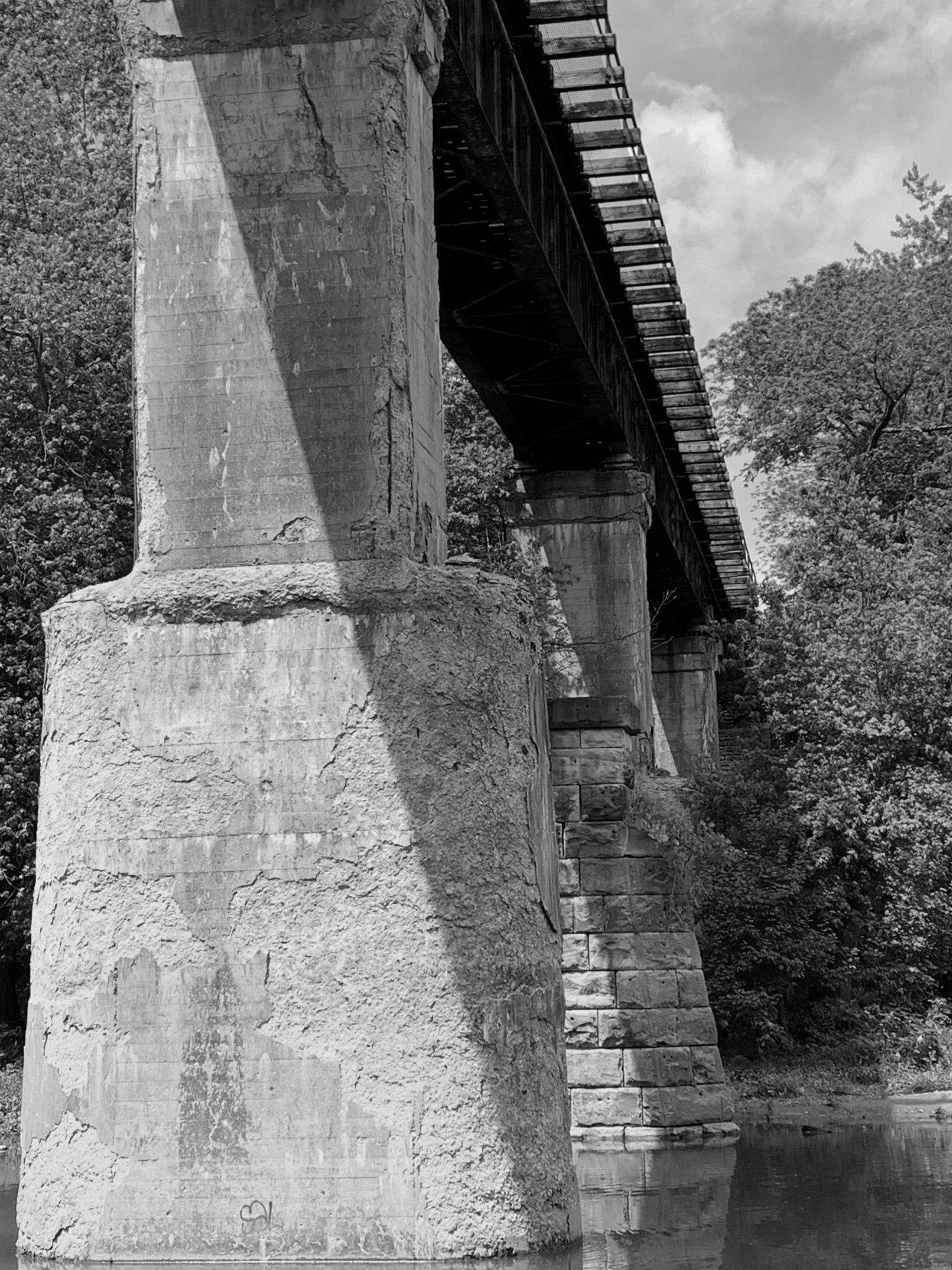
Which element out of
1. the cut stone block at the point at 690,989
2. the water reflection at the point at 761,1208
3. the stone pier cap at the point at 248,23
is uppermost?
the stone pier cap at the point at 248,23

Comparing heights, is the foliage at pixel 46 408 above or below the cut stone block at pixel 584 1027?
above

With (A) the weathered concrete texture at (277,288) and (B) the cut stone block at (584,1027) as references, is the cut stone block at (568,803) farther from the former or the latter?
(A) the weathered concrete texture at (277,288)

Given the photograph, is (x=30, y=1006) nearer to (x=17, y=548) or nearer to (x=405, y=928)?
(x=405, y=928)

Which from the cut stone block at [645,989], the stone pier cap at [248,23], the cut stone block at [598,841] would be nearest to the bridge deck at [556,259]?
the stone pier cap at [248,23]

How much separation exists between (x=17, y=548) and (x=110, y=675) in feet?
50.4

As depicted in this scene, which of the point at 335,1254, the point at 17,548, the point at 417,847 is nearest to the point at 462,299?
the point at 17,548

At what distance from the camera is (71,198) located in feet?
82.7

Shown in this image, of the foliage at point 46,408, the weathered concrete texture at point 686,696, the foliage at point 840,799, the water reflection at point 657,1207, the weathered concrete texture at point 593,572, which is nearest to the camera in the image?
the water reflection at point 657,1207

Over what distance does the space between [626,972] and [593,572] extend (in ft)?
20.2

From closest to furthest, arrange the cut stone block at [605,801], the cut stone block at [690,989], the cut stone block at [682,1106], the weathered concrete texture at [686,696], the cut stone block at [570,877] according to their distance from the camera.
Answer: the cut stone block at [682,1106], the cut stone block at [690,989], the cut stone block at [570,877], the cut stone block at [605,801], the weathered concrete texture at [686,696]

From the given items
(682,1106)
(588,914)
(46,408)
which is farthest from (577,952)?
(46,408)

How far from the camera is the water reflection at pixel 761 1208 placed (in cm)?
940

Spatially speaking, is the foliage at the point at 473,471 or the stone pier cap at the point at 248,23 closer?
the stone pier cap at the point at 248,23

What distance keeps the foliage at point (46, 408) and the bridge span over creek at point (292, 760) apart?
1430 centimetres
